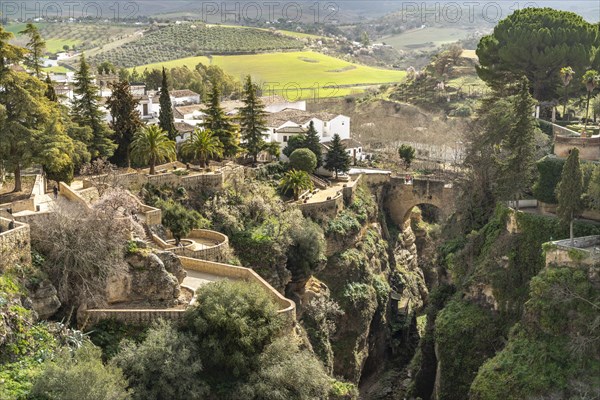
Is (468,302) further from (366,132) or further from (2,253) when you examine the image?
(366,132)

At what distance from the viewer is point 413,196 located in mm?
62500

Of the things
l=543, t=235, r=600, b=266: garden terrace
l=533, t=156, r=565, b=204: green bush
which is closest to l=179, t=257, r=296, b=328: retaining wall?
l=543, t=235, r=600, b=266: garden terrace

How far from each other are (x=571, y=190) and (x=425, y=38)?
5810 inches

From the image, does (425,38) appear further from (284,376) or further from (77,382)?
(77,382)

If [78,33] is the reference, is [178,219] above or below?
below

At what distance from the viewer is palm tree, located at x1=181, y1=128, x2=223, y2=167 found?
159 feet

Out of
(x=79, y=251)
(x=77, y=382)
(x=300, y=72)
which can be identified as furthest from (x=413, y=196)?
(x=300, y=72)

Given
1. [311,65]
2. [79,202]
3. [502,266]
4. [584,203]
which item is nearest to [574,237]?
[584,203]

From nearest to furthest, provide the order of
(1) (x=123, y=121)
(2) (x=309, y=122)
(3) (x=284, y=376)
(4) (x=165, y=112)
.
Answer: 1. (3) (x=284, y=376)
2. (1) (x=123, y=121)
3. (4) (x=165, y=112)
4. (2) (x=309, y=122)

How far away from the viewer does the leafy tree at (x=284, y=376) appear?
2864cm

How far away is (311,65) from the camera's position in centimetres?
11081

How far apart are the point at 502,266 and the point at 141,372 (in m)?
20.4

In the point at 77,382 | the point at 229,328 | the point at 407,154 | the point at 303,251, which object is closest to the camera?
the point at 77,382

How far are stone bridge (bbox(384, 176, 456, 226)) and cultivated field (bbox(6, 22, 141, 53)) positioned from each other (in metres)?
72.9
